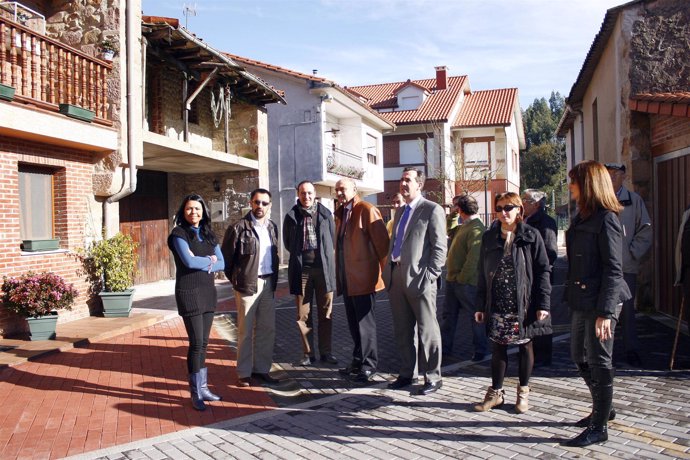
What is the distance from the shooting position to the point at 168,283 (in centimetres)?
1483

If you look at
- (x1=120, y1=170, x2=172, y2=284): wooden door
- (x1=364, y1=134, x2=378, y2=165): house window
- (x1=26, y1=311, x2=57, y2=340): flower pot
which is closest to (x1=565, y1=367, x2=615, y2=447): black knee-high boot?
(x1=26, y1=311, x2=57, y2=340): flower pot

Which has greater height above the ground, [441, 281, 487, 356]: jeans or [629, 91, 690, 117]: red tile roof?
[629, 91, 690, 117]: red tile roof

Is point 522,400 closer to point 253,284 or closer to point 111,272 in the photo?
point 253,284

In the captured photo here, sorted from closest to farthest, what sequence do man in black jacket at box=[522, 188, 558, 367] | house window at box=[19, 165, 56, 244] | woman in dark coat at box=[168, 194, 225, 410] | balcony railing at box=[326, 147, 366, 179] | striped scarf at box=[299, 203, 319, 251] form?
woman in dark coat at box=[168, 194, 225, 410], man in black jacket at box=[522, 188, 558, 367], striped scarf at box=[299, 203, 319, 251], house window at box=[19, 165, 56, 244], balcony railing at box=[326, 147, 366, 179]

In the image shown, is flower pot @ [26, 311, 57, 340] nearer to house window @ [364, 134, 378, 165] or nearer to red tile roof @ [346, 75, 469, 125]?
house window @ [364, 134, 378, 165]

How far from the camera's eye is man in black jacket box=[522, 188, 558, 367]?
6.06 metres

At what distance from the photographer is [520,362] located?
465 cm

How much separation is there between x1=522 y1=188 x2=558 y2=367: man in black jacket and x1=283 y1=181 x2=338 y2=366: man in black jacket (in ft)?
7.19

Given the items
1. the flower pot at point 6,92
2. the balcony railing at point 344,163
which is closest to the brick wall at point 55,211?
the flower pot at point 6,92

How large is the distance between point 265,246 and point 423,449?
8.53ft

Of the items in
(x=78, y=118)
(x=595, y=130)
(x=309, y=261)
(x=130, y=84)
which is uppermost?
(x=130, y=84)

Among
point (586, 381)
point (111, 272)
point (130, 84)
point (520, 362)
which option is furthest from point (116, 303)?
point (586, 381)

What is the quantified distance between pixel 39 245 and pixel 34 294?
1182mm

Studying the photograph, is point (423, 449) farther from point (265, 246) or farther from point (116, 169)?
point (116, 169)
